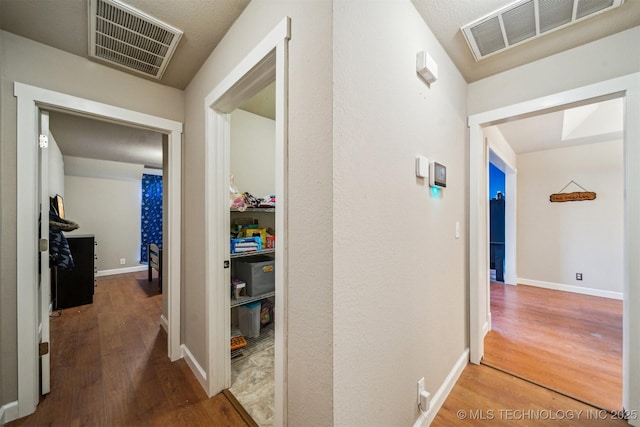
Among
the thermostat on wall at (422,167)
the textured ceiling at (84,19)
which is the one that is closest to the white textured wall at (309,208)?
the textured ceiling at (84,19)

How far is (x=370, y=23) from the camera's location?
0.99 meters

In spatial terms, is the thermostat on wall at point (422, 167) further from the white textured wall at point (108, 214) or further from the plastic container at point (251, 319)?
the white textured wall at point (108, 214)

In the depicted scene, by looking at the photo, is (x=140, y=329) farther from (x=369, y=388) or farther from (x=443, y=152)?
(x=443, y=152)

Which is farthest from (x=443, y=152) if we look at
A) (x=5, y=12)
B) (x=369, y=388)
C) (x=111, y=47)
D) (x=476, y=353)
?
(x=5, y=12)

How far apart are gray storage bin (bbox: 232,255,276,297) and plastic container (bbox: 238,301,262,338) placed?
10.8 inches

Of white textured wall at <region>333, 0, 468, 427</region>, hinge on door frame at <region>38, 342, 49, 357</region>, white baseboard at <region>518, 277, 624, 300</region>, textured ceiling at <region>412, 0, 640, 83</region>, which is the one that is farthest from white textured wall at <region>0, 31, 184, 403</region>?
white baseboard at <region>518, 277, 624, 300</region>

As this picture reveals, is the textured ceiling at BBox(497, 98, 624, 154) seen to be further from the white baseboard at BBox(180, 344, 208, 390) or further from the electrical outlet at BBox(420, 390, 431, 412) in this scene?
the white baseboard at BBox(180, 344, 208, 390)

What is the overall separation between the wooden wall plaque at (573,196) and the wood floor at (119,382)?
5426 mm

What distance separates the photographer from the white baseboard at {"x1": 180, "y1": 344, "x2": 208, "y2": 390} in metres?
1.71

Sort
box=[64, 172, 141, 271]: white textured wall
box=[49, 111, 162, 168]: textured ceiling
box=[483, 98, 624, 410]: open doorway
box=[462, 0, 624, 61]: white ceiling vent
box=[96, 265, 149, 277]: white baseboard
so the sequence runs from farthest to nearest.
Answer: box=[96, 265, 149, 277]: white baseboard < box=[64, 172, 141, 271]: white textured wall < box=[49, 111, 162, 168]: textured ceiling < box=[483, 98, 624, 410]: open doorway < box=[462, 0, 624, 61]: white ceiling vent

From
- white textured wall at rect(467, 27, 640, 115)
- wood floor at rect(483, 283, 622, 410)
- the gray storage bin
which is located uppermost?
white textured wall at rect(467, 27, 640, 115)

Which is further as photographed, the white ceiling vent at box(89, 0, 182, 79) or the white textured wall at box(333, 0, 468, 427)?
the white ceiling vent at box(89, 0, 182, 79)

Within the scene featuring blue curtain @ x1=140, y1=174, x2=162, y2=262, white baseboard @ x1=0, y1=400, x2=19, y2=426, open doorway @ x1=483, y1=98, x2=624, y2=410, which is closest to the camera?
white baseboard @ x1=0, y1=400, x2=19, y2=426

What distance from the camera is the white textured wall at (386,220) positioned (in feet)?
2.86
